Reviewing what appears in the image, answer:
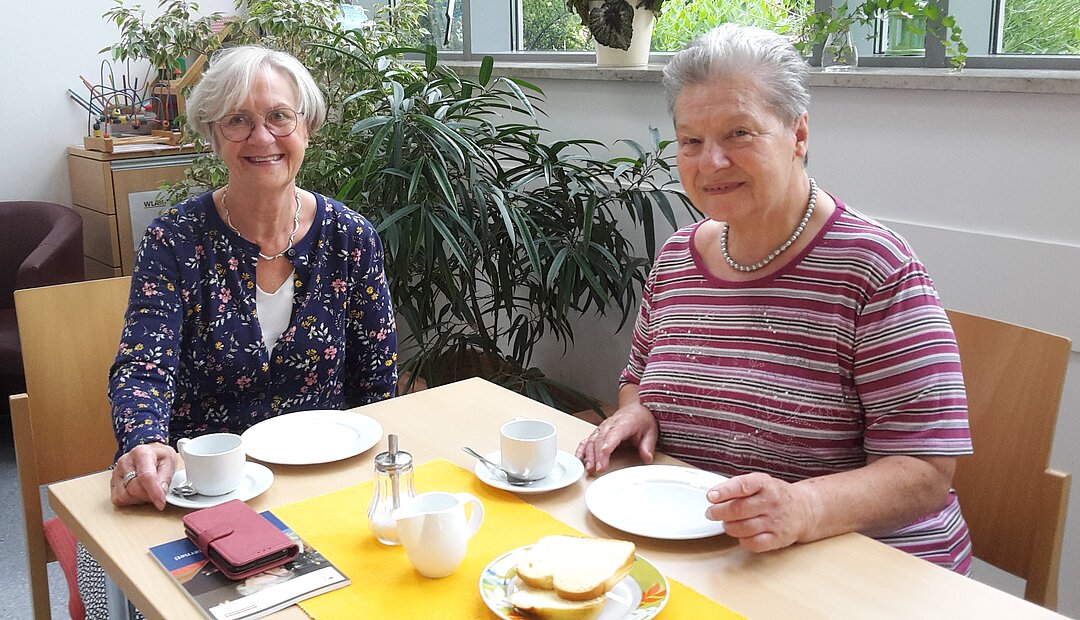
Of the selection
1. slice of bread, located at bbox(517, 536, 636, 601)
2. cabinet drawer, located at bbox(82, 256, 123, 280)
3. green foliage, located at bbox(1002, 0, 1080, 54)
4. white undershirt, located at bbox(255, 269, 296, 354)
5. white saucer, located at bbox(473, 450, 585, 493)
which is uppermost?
green foliage, located at bbox(1002, 0, 1080, 54)

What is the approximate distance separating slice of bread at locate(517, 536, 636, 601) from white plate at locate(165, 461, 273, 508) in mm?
436

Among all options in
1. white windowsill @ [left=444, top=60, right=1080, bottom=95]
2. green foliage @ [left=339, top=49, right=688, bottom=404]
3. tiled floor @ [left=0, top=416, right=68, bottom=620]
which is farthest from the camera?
green foliage @ [left=339, top=49, right=688, bottom=404]

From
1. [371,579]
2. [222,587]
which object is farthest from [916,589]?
[222,587]

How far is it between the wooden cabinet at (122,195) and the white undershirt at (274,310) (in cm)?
279

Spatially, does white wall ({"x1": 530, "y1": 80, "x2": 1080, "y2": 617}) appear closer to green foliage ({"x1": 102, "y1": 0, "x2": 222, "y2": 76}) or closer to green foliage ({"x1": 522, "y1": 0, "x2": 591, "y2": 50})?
green foliage ({"x1": 522, "y1": 0, "x2": 591, "y2": 50})

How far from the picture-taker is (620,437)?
1562 millimetres

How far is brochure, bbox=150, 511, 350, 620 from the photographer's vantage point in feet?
3.74

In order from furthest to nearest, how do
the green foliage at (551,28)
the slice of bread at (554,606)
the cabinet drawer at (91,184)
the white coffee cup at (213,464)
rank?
1. the cabinet drawer at (91,184)
2. the green foliage at (551,28)
3. the white coffee cup at (213,464)
4. the slice of bread at (554,606)

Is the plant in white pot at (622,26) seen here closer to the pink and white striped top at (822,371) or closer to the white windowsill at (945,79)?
the white windowsill at (945,79)

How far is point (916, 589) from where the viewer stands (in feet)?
3.80

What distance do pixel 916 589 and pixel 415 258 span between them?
2128mm

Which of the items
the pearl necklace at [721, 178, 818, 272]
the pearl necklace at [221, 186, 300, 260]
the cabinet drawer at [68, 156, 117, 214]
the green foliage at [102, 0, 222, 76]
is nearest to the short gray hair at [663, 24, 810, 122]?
the pearl necklace at [721, 178, 818, 272]

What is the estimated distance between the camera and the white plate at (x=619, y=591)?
110 cm

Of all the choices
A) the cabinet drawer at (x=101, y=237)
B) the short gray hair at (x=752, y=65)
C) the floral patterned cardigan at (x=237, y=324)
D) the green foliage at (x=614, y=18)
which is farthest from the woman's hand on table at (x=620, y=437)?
the cabinet drawer at (x=101, y=237)
